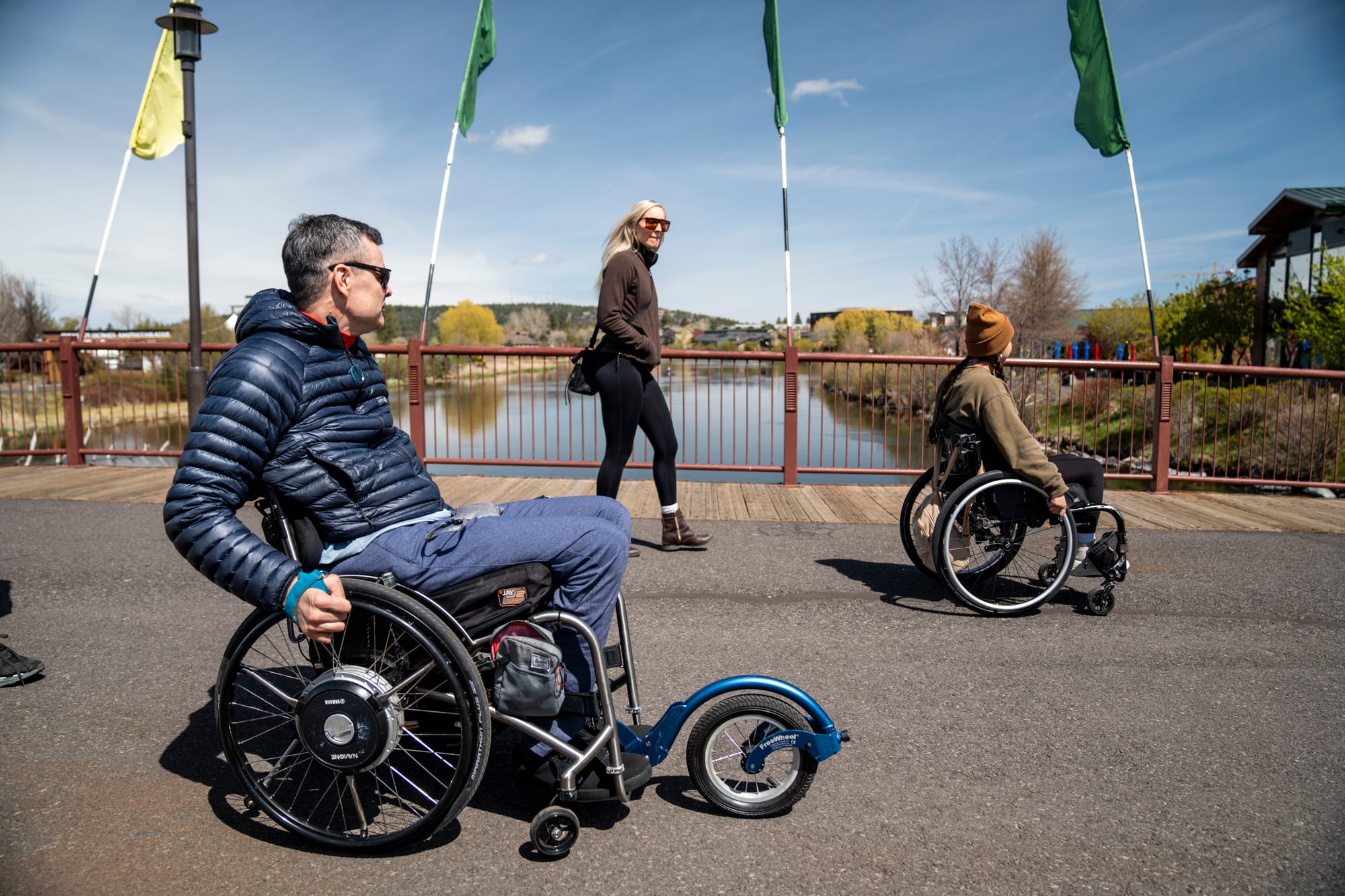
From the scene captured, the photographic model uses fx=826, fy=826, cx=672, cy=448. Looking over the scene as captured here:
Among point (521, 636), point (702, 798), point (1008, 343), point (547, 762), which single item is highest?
point (1008, 343)

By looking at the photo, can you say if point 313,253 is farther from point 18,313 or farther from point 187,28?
point 18,313

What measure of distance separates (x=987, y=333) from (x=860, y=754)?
7.59 ft

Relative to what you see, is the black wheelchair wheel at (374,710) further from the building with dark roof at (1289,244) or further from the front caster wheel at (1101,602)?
the building with dark roof at (1289,244)

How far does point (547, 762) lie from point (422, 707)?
0.35 meters

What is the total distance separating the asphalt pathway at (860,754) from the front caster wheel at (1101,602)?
10cm

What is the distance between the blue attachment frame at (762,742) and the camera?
6.98 feet

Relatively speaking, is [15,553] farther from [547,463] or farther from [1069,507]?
[1069,507]

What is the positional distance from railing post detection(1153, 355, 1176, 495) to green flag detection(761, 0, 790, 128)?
172 inches

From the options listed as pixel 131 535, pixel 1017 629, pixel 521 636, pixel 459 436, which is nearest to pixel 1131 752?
pixel 1017 629

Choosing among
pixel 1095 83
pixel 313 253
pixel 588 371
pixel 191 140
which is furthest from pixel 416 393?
pixel 1095 83

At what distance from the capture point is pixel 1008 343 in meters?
4.20

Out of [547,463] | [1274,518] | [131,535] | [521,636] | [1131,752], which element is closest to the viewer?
[521,636]

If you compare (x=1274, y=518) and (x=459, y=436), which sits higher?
(x=459, y=436)

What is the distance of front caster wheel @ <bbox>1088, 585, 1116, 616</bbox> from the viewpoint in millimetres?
3951
